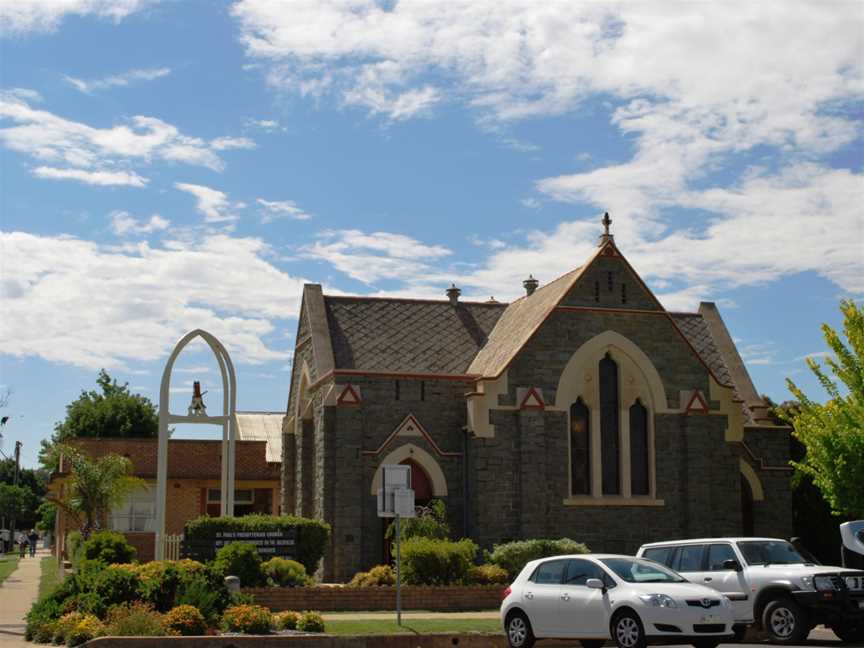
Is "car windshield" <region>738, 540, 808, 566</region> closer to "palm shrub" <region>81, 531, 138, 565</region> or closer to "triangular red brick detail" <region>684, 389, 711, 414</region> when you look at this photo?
"triangular red brick detail" <region>684, 389, 711, 414</region>

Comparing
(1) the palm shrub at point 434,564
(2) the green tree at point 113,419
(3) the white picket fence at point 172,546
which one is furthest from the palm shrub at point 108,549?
(2) the green tree at point 113,419

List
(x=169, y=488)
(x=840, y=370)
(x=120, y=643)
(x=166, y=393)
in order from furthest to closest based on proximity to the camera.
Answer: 1. (x=169, y=488)
2. (x=840, y=370)
3. (x=166, y=393)
4. (x=120, y=643)

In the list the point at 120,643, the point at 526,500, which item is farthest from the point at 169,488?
the point at 120,643

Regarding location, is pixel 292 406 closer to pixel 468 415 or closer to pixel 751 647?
pixel 468 415

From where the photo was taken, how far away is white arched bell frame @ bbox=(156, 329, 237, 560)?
28.7 meters

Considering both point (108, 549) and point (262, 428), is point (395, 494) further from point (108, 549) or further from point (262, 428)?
point (262, 428)

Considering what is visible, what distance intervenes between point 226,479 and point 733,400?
49.6 feet

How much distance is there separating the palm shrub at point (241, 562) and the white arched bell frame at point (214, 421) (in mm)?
2938

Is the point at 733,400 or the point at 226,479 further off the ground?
the point at 733,400

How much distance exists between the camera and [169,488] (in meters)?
43.6

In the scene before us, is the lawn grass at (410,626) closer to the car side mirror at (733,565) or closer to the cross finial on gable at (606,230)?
the car side mirror at (733,565)

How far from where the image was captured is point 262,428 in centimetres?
6072

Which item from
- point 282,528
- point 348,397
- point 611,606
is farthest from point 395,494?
point 348,397

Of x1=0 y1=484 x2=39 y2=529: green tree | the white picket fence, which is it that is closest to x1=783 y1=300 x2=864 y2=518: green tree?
the white picket fence
